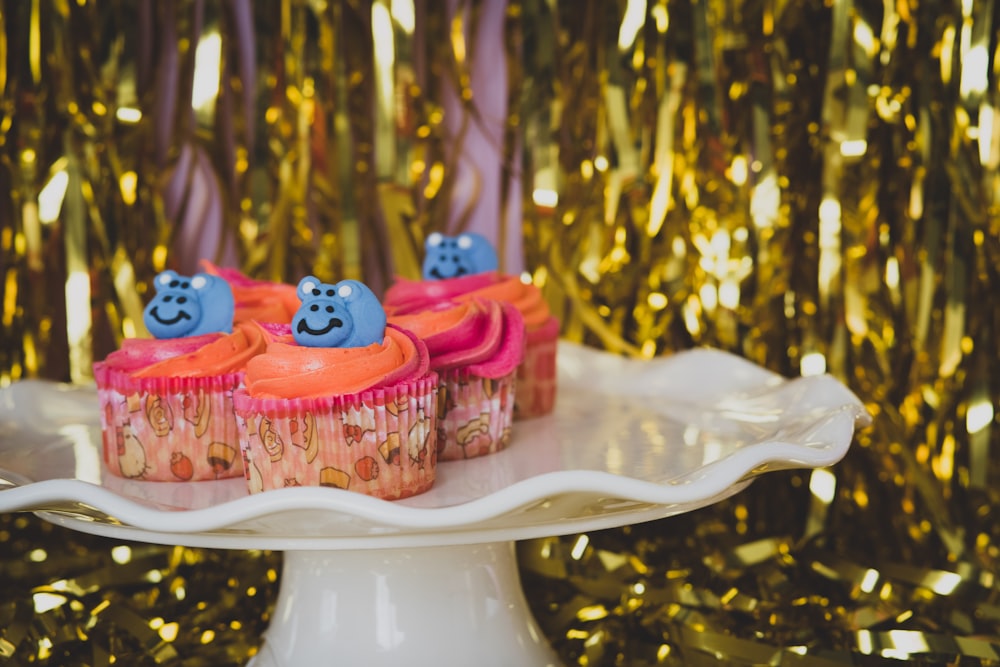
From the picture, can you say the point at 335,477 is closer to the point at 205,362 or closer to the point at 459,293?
the point at 205,362

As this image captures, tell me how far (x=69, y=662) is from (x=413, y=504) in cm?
66

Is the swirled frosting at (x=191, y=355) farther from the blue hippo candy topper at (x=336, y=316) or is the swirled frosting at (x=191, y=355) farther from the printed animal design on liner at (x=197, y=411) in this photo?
the blue hippo candy topper at (x=336, y=316)

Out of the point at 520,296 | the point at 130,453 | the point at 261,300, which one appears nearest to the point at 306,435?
the point at 130,453

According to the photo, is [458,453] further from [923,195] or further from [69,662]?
[923,195]

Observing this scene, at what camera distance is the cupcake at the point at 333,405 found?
1.19 m

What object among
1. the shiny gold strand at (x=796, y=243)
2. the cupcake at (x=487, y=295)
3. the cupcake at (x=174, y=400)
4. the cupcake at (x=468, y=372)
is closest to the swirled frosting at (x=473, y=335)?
the cupcake at (x=468, y=372)

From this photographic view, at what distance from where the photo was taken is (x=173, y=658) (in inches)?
62.3

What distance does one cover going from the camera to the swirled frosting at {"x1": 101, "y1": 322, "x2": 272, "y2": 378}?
1.35m

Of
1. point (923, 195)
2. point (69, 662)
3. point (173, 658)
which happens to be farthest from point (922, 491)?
point (69, 662)

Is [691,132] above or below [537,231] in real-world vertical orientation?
above

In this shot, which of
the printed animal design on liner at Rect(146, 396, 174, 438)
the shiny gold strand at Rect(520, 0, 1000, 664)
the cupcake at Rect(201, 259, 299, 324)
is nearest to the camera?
the printed animal design on liner at Rect(146, 396, 174, 438)

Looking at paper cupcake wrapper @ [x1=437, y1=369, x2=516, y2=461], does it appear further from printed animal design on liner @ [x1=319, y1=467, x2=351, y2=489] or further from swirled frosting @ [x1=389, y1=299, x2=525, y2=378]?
printed animal design on liner @ [x1=319, y1=467, x2=351, y2=489]

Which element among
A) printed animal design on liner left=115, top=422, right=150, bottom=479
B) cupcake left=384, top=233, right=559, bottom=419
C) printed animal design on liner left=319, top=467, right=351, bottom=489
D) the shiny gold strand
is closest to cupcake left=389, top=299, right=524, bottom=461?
cupcake left=384, top=233, right=559, bottom=419

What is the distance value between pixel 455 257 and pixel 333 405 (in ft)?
1.87
